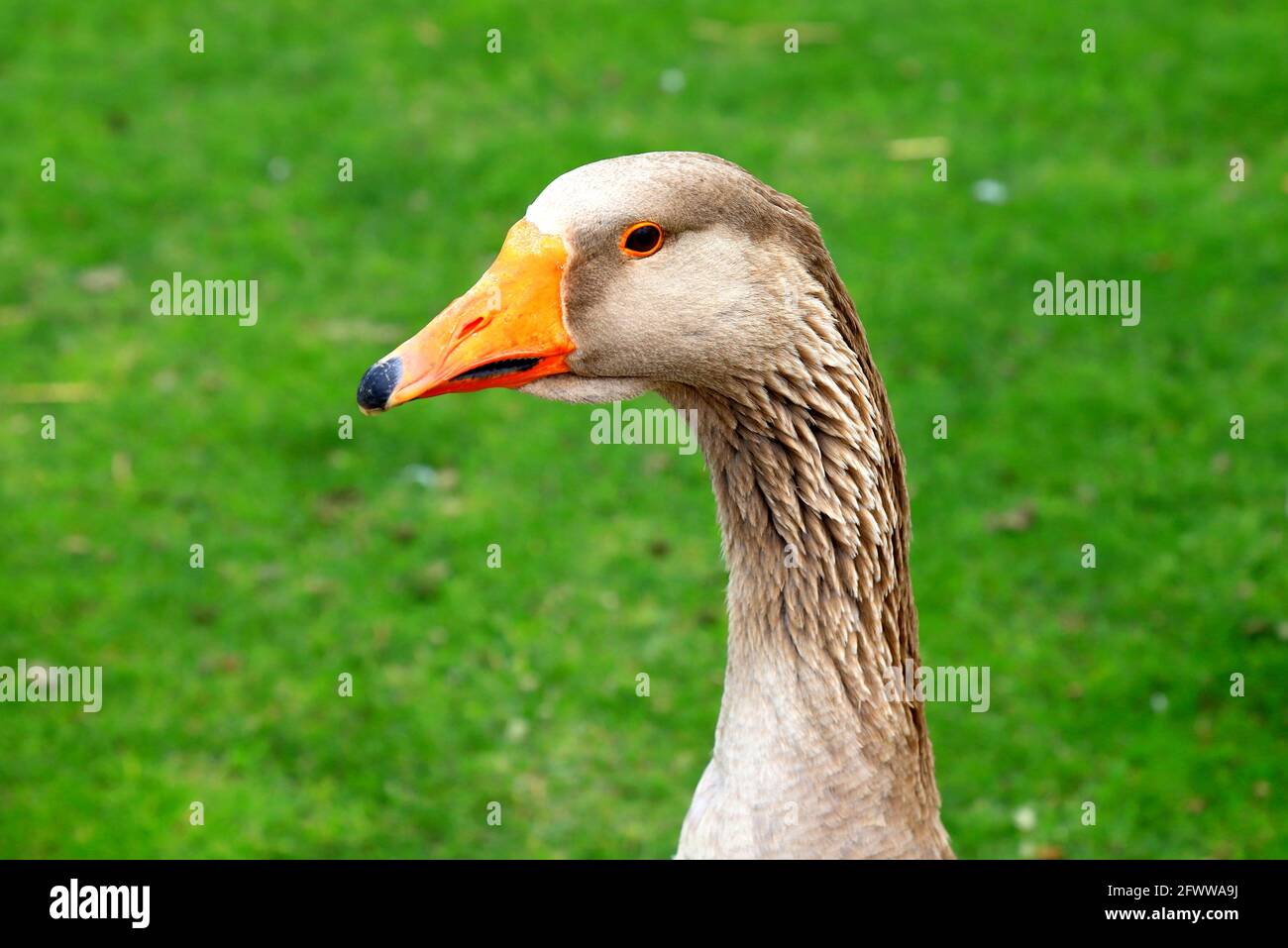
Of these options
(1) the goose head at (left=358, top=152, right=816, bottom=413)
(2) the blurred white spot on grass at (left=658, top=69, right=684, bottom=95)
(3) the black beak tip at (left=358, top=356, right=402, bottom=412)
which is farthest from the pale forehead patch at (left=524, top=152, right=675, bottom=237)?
(2) the blurred white spot on grass at (left=658, top=69, right=684, bottom=95)

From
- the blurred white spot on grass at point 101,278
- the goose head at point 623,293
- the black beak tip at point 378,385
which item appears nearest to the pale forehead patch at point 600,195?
the goose head at point 623,293

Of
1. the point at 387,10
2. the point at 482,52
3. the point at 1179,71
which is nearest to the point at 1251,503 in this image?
the point at 1179,71

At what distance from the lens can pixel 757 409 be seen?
335cm

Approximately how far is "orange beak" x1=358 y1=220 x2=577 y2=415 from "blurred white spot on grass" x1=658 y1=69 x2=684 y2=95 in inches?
245

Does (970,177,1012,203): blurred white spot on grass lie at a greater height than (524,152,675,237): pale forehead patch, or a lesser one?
greater

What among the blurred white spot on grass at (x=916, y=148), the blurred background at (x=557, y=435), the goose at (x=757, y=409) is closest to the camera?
the goose at (x=757, y=409)

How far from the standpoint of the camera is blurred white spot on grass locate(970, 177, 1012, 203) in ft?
26.6

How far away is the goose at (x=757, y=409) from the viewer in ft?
10.3

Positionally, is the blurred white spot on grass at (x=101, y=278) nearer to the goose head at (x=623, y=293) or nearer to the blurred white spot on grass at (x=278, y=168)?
the blurred white spot on grass at (x=278, y=168)

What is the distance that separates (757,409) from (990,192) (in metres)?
5.32

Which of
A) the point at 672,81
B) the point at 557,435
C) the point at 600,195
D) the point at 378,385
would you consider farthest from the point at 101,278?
the point at 600,195

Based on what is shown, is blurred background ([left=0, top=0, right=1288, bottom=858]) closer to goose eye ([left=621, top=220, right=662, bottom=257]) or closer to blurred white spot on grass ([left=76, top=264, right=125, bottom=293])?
blurred white spot on grass ([left=76, top=264, right=125, bottom=293])

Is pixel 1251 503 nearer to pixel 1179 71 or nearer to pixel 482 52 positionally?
pixel 1179 71

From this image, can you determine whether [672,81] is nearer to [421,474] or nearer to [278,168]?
[278,168]
